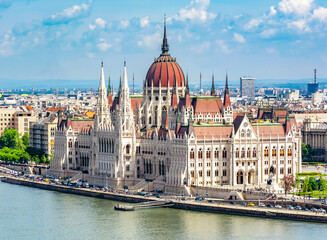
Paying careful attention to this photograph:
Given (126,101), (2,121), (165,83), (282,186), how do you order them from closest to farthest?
(282,186) < (126,101) < (165,83) < (2,121)

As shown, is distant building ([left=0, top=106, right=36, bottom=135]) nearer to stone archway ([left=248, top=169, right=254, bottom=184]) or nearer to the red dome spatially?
the red dome

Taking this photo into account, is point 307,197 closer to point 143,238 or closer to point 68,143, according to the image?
point 143,238

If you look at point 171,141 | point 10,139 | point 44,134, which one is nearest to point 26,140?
point 10,139

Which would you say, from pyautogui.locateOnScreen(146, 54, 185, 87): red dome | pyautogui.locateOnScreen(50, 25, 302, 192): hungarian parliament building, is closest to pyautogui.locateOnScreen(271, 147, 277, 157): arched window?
pyautogui.locateOnScreen(50, 25, 302, 192): hungarian parliament building

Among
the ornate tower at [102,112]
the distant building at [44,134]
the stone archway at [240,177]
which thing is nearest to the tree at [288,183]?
the stone archway at [240,177]

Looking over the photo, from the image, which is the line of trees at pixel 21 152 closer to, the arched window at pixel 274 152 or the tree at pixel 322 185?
the arched window at pixel 274 152

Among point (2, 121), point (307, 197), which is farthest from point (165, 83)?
point (2, 121)

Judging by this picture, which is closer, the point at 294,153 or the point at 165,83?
the point at 294,153

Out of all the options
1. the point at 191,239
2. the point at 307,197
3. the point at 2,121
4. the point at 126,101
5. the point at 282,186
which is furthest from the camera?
the point at 2,121
